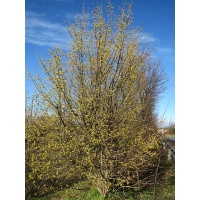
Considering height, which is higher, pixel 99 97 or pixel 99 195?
pixel 99 97

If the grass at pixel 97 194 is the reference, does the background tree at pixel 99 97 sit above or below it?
above

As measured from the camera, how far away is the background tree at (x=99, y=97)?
14.2 ft

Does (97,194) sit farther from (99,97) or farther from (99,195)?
(99,97)

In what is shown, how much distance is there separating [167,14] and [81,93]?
1824 millimetres

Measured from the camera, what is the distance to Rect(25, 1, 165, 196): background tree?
4.32 meters

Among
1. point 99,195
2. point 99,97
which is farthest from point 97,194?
point 99,97

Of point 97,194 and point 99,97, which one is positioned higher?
point 99,97

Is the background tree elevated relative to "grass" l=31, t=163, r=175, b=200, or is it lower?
elevated

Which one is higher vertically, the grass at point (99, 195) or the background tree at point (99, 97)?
the background tree at point (99, 97)

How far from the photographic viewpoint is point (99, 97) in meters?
4.40
